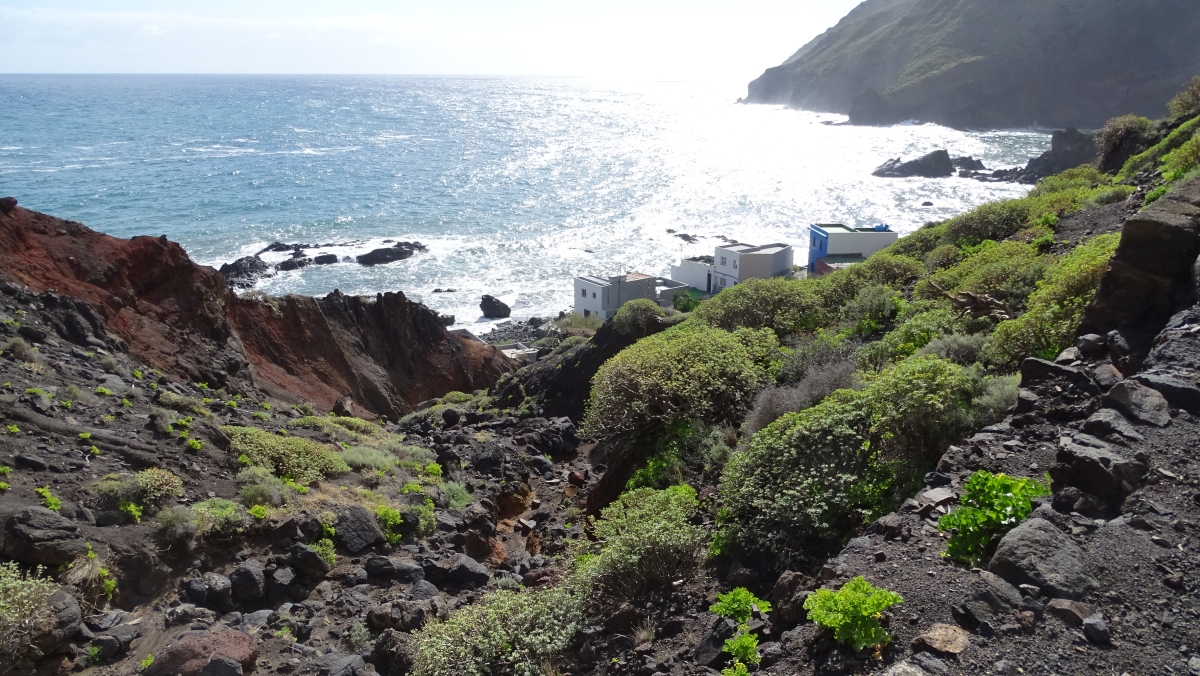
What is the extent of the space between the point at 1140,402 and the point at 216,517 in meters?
10.9

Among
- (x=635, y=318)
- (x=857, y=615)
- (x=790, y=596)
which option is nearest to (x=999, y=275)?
(x=790, y=596)

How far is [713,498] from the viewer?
971 centimetres

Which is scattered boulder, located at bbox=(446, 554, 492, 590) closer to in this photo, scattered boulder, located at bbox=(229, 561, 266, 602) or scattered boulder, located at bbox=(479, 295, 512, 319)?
scattered boulder, located at bbox=(229, 561, 266, 602)

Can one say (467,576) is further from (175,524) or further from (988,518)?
(988,518)

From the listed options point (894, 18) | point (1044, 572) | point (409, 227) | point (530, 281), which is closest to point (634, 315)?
point (1044, 572)

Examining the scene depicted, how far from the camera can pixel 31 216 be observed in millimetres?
21000

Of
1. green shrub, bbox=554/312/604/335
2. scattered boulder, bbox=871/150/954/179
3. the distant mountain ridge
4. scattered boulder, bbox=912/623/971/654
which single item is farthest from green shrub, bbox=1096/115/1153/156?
the distant mountain ridge

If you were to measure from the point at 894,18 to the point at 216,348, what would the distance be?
19955 centimetres

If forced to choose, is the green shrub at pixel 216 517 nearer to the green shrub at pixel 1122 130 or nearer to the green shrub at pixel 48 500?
the green shrub at pixel 48 500

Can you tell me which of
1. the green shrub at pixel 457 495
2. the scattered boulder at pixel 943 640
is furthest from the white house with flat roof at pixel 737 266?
the scattered boulder at pixel 943 640

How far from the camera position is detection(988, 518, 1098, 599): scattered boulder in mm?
4934

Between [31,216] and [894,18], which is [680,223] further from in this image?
[894,18]

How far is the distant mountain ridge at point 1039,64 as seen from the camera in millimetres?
116250

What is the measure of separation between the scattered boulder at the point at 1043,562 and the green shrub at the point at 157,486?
408 inches
